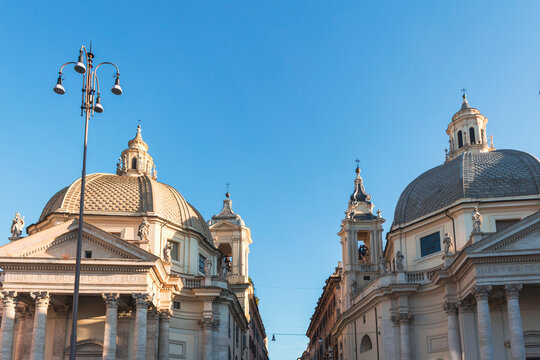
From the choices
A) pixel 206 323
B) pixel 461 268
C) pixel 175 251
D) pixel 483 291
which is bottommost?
pixel 206 323

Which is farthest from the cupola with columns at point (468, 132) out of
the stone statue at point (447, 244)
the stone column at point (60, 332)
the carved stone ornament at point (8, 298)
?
the carved stone ornament at point (8, 298)

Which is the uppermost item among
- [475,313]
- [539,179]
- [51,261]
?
[539,179]

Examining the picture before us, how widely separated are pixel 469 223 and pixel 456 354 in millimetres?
7949

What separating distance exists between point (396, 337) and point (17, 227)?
965 inches

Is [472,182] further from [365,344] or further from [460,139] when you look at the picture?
[365,344]

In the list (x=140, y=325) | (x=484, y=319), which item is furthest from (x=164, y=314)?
(x=484, y=319)

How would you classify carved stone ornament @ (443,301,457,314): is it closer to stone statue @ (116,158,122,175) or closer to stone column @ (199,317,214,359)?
stone column @ (199,317,214,359)

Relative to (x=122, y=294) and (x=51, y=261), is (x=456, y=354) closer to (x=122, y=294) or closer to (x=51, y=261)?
(x=122, y=294)

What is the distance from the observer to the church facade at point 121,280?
106 ft

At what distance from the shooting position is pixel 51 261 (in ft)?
106

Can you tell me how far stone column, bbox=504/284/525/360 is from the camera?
29.9m

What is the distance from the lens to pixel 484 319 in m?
31.7

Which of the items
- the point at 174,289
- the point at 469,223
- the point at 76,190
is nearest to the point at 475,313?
the point at 469,223

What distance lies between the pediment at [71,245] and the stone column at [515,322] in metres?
18.5
